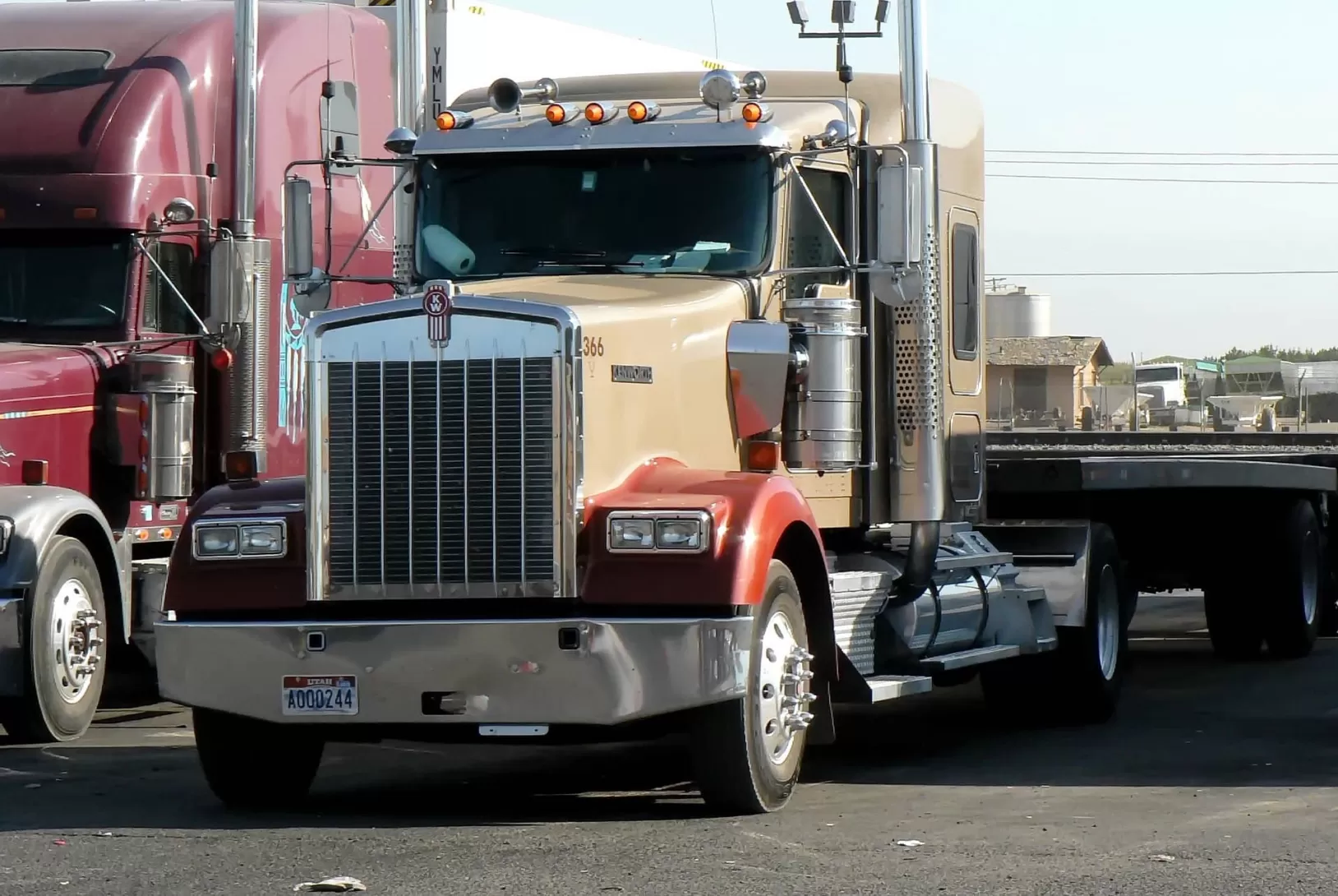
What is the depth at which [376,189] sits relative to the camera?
14.1 meters

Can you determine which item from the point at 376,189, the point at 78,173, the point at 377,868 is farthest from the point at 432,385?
the point at 376,189

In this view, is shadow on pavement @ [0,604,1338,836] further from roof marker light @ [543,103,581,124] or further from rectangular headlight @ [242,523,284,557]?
roof marker light @ [543,103,581,124]

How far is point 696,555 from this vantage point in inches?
325

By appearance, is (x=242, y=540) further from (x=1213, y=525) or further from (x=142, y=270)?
(x=1213, y=525)

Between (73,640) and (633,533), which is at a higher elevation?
(633,533)

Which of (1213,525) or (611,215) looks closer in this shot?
(611,215)

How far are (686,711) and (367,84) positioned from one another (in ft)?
22.8

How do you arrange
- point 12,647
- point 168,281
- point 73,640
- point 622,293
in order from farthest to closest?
point 168,281 → point 73,640 → point 12,647 → point 622,293

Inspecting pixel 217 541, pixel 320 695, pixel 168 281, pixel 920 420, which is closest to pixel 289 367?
pixel 168 281

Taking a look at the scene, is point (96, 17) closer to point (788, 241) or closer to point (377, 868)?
point (788, 241)

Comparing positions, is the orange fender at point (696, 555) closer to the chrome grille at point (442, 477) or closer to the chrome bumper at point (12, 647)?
the chrome grille at point (442, 477)

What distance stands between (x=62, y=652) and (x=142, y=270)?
2.37 meters

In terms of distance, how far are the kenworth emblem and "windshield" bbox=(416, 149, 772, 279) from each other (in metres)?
1.50

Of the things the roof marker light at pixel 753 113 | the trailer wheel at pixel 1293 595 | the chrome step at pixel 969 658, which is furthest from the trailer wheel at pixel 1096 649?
the roof marker light at pixel 753 113
